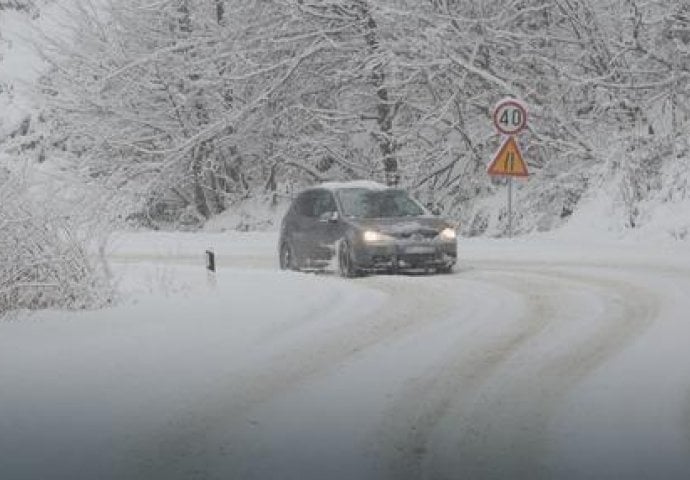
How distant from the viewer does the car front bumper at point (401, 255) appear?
54.4 feet

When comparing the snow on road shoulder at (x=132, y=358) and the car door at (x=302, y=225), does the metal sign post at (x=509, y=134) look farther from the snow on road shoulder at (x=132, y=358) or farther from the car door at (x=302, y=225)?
the snow on road shoulder at (x=132, y=358)

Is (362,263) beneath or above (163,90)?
beneath

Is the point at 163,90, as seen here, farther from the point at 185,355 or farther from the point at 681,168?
the point at 185,355

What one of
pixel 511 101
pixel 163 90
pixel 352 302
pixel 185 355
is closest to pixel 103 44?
pixel 163 90

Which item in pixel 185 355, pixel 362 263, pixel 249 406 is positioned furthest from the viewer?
pixel 362 263

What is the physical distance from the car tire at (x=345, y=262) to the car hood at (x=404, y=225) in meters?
0.38

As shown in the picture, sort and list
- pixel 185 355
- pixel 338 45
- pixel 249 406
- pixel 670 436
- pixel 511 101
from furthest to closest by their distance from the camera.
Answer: pixel 338 45, pixel 511 101, pixel 185 355, pixel 249 406, pixel 670 436

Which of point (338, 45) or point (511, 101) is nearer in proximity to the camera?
point (511, 101)

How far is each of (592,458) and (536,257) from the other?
1324 centimetres

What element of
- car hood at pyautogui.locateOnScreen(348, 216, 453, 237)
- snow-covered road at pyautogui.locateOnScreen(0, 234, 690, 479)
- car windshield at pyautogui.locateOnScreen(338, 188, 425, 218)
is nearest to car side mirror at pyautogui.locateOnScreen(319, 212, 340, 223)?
car windshield at pyautogui.locateOnScreen(338, 188, 425, 218)

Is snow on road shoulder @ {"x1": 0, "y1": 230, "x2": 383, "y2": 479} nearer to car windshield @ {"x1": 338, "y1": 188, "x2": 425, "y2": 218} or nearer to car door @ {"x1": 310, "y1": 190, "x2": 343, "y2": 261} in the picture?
car door @ {"x1": 310, "y1": 190, "x2": 343, "y2": 261}

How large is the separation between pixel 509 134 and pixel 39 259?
12.3 meters

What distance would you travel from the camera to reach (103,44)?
30391 mm

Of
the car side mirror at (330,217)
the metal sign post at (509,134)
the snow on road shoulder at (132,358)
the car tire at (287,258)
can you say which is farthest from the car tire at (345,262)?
the metal sign post at (509,134)
